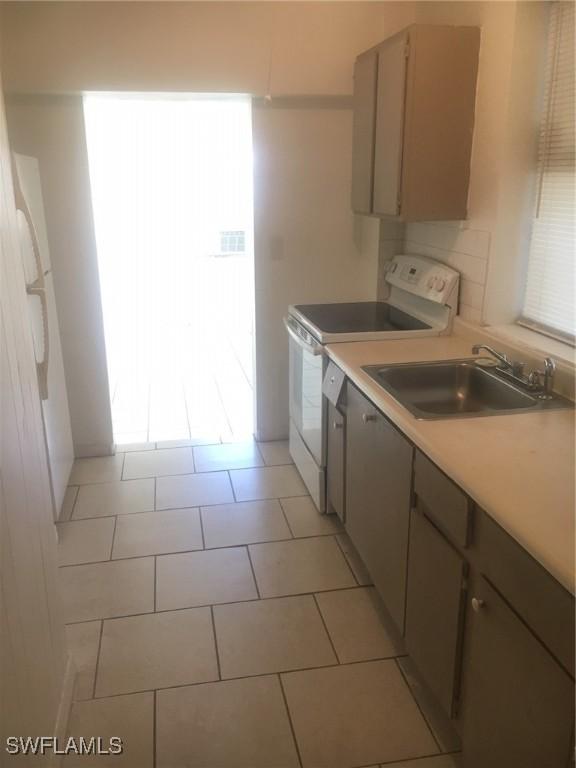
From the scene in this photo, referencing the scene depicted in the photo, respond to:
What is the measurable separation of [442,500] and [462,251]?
5.19 feet

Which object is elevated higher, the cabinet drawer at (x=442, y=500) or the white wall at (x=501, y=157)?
the white wall at (x=501, y=157)

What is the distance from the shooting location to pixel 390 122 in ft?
9.22

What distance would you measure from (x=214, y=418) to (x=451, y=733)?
2849mm

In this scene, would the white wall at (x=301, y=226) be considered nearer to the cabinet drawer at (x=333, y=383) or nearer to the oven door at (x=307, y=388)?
the oven door at (x=307, y=388)

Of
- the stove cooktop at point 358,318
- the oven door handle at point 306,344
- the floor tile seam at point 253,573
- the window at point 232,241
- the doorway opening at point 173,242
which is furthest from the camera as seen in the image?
the window at point 232,241

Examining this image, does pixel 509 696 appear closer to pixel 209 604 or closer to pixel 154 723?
pixel 154 723

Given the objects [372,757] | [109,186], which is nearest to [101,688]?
[372,757]

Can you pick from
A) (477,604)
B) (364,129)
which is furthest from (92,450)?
(477,604)

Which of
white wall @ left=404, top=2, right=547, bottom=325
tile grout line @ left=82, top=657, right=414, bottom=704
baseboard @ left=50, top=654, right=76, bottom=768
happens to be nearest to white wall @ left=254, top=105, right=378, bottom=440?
white wall @ left=404, top=2, right=547, bottom=325

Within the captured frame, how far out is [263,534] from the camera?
3.00 meters

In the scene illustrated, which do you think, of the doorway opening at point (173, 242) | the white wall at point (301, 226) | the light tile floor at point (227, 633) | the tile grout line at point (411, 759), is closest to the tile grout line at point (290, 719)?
the light tile floor at point (227, 633)

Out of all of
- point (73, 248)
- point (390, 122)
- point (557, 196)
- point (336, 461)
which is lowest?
point (336, 461)

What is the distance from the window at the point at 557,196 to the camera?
7.64 ft

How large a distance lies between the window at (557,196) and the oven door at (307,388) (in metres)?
0.99
